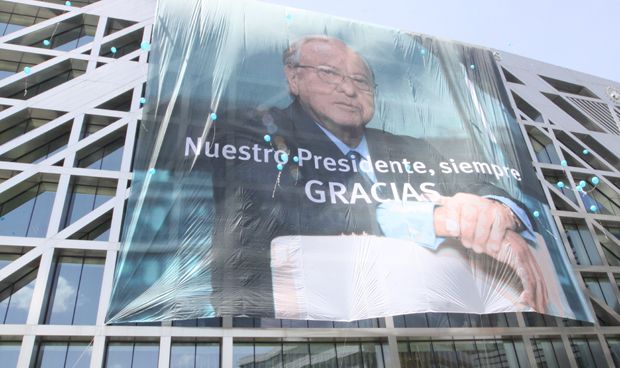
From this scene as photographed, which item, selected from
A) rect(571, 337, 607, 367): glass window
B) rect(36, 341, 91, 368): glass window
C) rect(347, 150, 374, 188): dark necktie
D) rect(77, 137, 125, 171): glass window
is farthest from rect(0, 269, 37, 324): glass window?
rect(571, 337, 607, 367): glass window

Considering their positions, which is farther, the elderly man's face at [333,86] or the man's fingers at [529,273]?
the elderly man's face at [333,86]

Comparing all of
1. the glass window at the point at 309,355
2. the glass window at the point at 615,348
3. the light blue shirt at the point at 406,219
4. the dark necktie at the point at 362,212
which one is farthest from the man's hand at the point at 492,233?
the glass window at the point at 615,348

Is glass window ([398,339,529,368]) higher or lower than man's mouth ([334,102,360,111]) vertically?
lower

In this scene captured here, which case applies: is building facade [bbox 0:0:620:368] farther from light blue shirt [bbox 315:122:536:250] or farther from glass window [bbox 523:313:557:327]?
light blue shirt [bbox 315:122:536:250]

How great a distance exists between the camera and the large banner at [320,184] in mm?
13203

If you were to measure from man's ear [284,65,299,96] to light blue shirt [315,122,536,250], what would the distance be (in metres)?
1.56

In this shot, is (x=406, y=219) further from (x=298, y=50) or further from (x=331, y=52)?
(x=298, y=50)

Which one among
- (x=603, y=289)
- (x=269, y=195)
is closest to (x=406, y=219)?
(x=269, y=195)

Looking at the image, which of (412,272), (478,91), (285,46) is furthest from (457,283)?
(285,46)

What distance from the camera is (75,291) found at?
48.7 feet

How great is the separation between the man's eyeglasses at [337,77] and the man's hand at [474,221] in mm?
5156

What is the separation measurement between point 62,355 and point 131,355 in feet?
6.09

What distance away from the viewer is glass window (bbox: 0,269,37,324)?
13.9 meters

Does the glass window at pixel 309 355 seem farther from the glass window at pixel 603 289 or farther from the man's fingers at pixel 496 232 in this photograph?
the glass window at pixel 603 289
